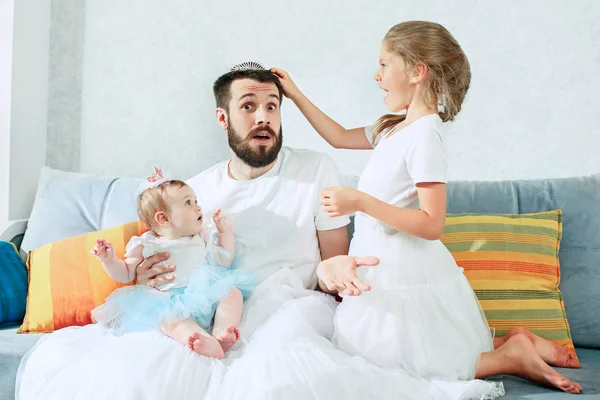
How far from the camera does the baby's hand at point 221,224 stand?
67.4 inches

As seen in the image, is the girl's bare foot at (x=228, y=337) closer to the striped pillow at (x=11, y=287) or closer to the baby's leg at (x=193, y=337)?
the baby's leg at (x=193, y=337)

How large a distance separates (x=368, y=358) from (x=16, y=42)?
2.02m

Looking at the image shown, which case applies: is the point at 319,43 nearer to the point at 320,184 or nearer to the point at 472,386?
the point at 320,184

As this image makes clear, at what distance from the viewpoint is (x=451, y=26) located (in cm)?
224

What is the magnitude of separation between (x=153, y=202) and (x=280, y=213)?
369mm

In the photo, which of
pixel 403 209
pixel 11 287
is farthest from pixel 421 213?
pixel 11 287

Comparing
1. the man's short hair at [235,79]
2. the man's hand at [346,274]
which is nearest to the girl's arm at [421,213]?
the man's hand at [346,274]

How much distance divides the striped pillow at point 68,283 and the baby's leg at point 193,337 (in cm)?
44

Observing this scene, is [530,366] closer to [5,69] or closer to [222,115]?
[222,115]

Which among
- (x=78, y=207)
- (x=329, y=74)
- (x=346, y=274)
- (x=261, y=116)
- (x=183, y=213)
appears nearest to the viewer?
(x=346, y=274)

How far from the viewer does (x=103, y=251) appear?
1567 millimetres

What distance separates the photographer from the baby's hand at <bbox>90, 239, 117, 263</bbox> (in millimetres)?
1554

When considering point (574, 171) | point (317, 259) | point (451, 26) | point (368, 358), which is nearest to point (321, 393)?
point (368, 358)

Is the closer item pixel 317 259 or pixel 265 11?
pixel 317 259
